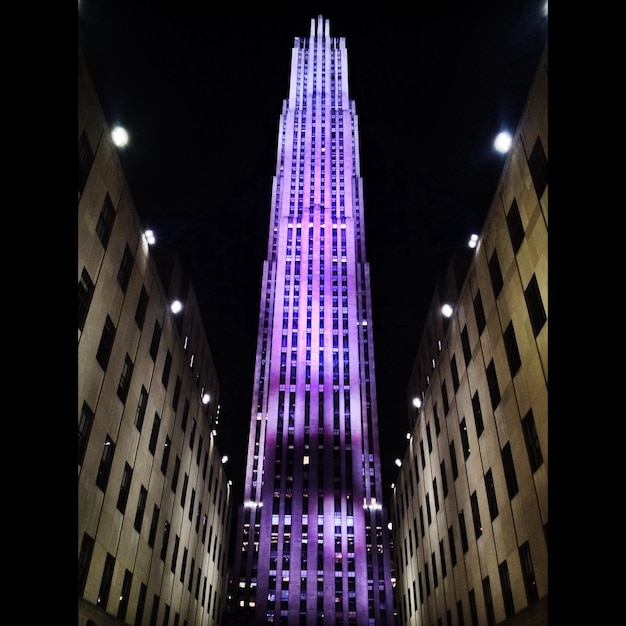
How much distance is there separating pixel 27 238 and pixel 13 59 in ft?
4.53

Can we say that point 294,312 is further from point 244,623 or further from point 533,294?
point 533,294

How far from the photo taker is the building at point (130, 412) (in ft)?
83.8

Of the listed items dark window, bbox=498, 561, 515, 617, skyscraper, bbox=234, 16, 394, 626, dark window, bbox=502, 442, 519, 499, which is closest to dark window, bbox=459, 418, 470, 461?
dark window, bbox=502, 442, 519, 499

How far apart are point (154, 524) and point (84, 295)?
59.0ft

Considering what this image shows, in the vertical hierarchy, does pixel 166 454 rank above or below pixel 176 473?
above

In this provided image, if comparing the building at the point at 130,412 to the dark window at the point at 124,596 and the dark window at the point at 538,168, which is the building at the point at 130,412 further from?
the dark window at the point at 538,168

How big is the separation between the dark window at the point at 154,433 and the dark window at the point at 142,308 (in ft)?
22.3

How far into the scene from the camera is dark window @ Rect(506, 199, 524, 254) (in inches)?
1047

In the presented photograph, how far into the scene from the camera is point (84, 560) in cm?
2580

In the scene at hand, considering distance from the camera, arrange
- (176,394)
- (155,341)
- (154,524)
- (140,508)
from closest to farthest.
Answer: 1. (140,508)
2. (154,524)
3. (155,341)
4. (176,394)

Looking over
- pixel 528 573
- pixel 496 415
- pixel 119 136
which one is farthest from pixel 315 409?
pixel 119 136

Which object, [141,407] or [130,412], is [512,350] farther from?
[141,407]

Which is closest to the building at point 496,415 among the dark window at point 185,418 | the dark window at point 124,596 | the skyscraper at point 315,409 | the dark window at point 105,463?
the dark window at point 185,418
